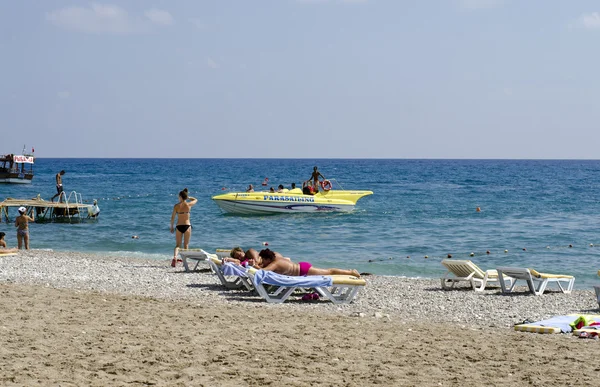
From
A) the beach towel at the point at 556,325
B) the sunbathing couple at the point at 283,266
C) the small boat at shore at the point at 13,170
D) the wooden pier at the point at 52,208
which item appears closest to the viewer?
the beach towel at the point at 556,325

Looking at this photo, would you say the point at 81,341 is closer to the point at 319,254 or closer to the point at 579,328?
the point at 579,328

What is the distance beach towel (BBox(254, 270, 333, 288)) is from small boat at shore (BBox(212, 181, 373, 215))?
64.3ft

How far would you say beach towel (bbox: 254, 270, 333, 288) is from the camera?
36.5ft

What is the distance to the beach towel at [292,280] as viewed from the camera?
11.1 meters

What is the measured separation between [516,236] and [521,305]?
48.3ft

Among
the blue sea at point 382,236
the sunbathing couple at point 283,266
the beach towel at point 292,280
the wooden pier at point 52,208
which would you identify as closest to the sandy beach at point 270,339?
the beach towel at point 292,280

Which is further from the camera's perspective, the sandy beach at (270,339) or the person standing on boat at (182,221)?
the person standing on boat at (182,221)

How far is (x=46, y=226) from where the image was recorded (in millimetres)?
29000

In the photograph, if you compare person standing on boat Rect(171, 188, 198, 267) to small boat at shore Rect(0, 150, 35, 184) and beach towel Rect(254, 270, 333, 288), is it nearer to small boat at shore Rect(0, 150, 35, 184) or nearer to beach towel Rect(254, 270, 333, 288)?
beach towel Rect(254, 270, 333, 288)

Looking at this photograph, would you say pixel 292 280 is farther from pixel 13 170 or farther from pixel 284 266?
pixel 13 170

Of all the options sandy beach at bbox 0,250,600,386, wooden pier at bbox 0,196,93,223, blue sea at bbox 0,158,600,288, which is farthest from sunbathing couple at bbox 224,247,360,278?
wooden pier at bbox 0,196,93,223

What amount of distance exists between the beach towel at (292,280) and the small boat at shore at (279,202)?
1959 cm

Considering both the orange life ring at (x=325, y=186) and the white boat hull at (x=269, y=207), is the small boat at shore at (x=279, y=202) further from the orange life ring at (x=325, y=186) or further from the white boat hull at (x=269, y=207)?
the orange life ring at (x=325, y=186)

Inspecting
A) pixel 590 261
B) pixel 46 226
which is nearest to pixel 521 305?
pixel 590 261
